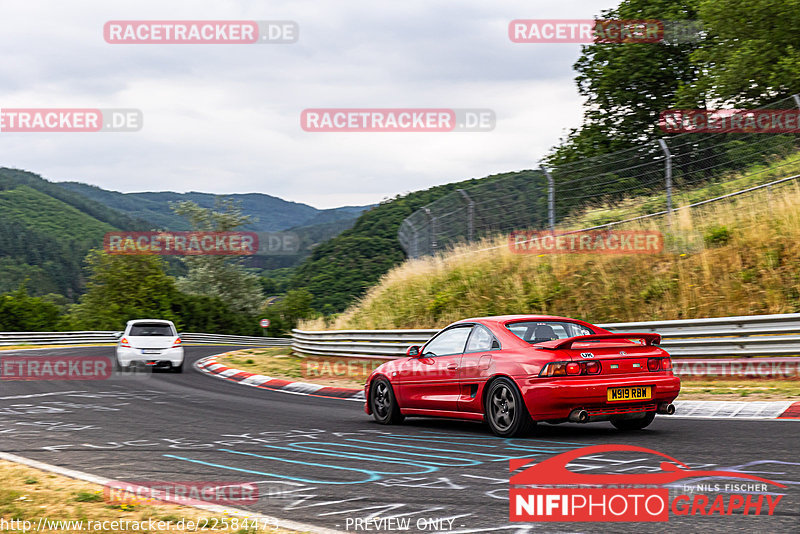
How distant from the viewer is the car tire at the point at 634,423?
853cm

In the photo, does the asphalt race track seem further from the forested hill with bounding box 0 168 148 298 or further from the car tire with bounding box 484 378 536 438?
the forested hill with bounding box 0 168 148 298

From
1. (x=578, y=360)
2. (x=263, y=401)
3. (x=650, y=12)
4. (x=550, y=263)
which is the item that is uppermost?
(x=650, y=12)

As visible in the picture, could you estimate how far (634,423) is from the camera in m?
8.67

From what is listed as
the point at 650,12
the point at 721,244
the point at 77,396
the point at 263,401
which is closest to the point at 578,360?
the point at 263,401

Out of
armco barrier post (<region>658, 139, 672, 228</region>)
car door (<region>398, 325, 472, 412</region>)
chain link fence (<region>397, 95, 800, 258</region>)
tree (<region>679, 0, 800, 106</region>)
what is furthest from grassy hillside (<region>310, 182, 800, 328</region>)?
tree (<region>679, 0, 800, 106</region>)

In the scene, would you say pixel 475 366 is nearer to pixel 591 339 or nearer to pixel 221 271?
pixel 591 339

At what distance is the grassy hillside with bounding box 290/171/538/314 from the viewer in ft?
231

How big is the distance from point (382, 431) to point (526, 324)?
2.10 metres

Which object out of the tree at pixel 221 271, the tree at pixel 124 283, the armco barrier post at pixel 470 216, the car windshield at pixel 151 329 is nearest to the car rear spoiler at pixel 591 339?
the armco barrier post at pixel 470 216

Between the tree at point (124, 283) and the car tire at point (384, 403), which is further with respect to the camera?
the tree at point (124, 283)

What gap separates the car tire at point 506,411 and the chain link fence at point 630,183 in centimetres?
913

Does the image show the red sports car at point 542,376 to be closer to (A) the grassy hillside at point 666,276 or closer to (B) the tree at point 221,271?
(A) the grassy hillside at point 666,276

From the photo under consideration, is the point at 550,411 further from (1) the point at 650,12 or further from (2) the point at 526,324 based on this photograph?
(1) the point at 650,12

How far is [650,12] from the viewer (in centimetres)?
3058
